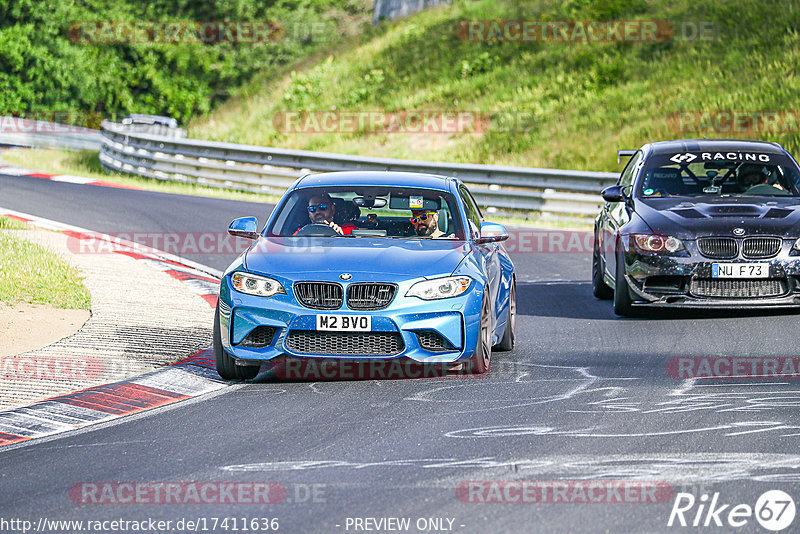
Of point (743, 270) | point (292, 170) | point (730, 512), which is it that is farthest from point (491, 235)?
point (292, 170)

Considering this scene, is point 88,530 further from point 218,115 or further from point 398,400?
point 218,115

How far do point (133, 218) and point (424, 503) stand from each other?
1521 cm

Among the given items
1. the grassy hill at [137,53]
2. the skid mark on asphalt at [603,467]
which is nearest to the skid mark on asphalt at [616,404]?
the skid mark on asphalt at [603,467]

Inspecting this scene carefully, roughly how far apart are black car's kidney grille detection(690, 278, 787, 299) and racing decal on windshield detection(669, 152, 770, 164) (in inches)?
72.0

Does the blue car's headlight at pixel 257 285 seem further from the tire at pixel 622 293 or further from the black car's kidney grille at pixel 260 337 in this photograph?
the tire at pixel 622 293

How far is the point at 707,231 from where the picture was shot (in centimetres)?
1128

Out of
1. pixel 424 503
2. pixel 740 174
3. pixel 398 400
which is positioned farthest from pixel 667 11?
pixel 424 503

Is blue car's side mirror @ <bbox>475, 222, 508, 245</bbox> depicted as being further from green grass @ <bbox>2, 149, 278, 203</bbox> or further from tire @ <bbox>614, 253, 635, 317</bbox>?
green grass @ <bbox>2, 149, 278, 203</bbox>

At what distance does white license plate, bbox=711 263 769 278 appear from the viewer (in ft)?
36.6

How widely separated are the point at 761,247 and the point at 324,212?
4.12 metres

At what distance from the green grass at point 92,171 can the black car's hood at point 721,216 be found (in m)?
14.1

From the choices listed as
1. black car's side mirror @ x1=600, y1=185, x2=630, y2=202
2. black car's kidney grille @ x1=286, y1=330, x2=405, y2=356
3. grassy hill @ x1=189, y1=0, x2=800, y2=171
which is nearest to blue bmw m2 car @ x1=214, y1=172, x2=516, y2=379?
black car's kidney grille @ x1=286, y1=330, x2=405, y2=356

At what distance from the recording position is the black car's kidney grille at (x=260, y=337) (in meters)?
8.43

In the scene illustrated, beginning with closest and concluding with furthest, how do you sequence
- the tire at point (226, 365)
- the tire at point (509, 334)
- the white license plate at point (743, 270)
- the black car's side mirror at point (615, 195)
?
the tire at point (226, 365) < the tire at point (509, 334) < the white license plate at point (743, 270) < the black car's side mirror at point (615, 195)
